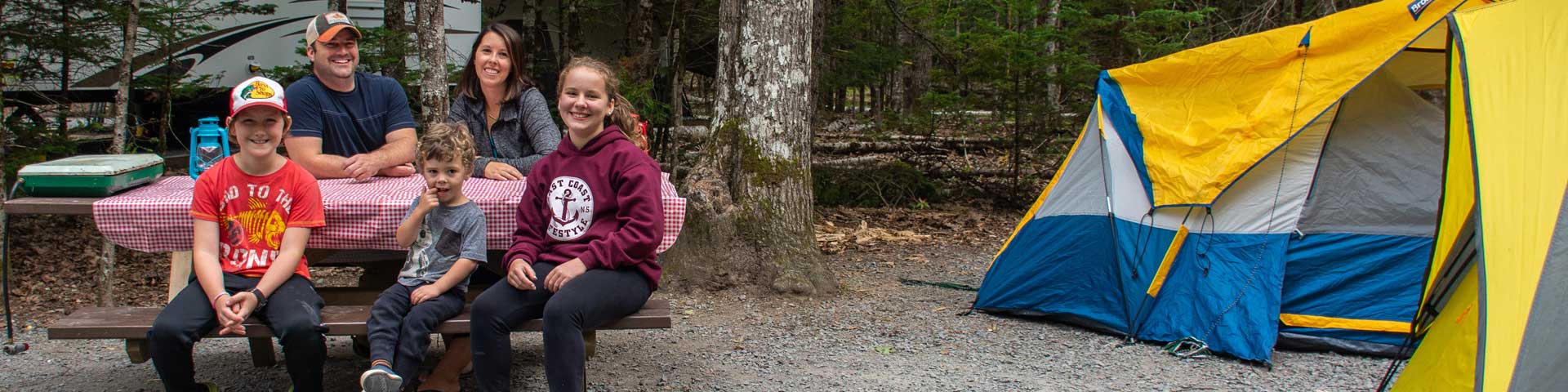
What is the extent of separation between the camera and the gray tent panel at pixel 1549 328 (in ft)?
8.28

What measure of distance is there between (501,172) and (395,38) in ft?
15.1

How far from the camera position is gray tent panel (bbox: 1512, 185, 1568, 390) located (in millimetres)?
2523

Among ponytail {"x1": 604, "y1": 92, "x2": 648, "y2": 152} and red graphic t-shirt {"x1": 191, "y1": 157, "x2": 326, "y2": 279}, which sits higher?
ponytail {"x1": 604, "y1": 92, "x2": 648, "y2": 152}

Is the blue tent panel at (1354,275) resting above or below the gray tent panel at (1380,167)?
below

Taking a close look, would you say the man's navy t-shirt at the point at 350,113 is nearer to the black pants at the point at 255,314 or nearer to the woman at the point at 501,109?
the woman at the point at 501,109

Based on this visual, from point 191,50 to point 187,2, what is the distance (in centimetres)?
151

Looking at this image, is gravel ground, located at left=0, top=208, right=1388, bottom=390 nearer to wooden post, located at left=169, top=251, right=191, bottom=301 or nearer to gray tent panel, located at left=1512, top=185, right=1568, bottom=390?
wooden post, located at left=169, top=251, right=191, bottom=301

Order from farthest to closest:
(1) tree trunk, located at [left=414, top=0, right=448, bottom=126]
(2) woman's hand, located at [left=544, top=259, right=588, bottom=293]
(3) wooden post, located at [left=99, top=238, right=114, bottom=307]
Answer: (1) tree trunk, located at [left=414, top=0, right=448, bottom=126] → (3) wooden post, located at [left=99, top=238, right=114, bottom=307] → (2) woman's hand, located at [left=544, top=259, right=588, bottom=293]

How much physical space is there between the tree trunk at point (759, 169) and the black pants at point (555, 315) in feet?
7.70

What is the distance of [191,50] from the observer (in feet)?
27.5

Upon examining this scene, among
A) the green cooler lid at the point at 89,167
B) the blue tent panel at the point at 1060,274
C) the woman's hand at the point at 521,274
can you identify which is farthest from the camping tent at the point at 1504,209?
the green cooler lid at the point at 89,167

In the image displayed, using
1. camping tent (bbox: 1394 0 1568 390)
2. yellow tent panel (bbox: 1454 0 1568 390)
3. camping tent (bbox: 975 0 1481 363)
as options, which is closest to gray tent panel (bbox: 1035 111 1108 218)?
camping tent (bbox: 975 0 1481 363)

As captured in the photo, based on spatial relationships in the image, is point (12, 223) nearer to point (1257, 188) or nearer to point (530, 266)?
point (530, 266)

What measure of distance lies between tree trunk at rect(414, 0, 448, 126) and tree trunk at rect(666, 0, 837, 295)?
1876 millimetres
